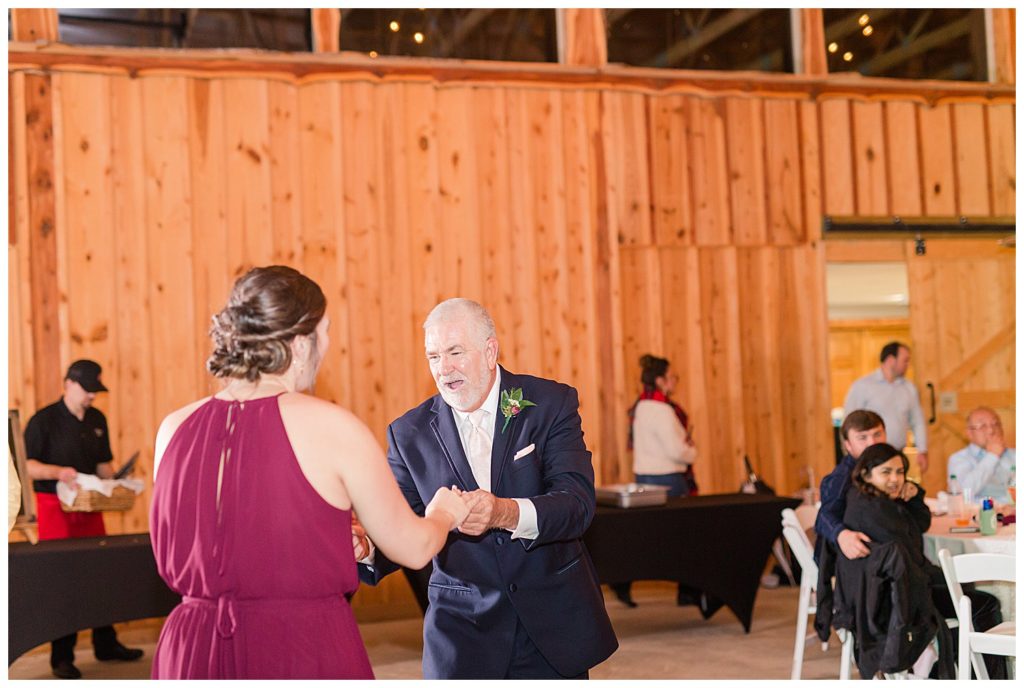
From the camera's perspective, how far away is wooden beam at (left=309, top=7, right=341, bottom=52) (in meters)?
8.38

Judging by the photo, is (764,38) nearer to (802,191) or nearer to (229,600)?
(802,191)

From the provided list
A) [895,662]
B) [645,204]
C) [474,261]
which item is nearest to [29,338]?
[474,261]

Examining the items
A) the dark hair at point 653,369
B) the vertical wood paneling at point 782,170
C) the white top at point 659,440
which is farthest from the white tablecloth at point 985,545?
the vertical wood paneling at point 782,170

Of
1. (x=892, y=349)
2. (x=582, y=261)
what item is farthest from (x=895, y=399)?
(x=582, y=261)

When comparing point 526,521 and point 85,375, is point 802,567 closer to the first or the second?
point 526,521

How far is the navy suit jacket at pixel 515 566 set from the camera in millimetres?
2865

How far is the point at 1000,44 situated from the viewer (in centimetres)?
965

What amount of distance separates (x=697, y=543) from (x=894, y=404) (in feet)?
8.86

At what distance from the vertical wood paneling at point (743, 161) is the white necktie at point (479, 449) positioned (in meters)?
6.47

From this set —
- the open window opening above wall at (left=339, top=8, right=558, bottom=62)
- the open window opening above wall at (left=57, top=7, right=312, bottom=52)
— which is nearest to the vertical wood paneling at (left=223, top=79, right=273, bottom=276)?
the open window opening above wall at (left=57, top=7, right=312, bottom=52)

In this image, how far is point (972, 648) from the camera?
15.0ft

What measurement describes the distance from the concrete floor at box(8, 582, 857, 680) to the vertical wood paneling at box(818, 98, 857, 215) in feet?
10.4

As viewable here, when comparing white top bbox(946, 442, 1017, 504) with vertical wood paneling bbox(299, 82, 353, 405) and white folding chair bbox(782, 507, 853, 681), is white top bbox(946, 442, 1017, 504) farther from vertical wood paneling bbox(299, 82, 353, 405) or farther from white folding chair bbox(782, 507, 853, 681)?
vertical wood paneling bbox(299, 82, 353, 405)

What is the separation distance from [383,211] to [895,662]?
4961mm
